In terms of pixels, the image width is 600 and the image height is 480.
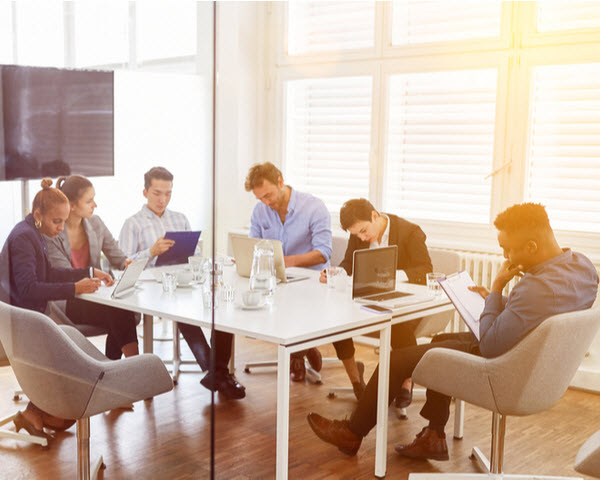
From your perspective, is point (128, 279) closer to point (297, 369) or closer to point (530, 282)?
point (530, 282)

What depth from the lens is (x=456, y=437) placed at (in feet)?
10.4

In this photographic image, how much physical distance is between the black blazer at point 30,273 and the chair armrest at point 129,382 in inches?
9.1

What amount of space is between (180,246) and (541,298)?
4.43 feet

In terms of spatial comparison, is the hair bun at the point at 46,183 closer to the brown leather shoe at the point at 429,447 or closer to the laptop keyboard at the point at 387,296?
the laptop keyboard at the point at 387,296

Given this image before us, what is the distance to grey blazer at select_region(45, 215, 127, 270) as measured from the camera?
55.0 inches

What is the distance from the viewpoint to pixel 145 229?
1.45 meters

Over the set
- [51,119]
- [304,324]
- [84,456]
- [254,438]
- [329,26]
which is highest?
[329,26]

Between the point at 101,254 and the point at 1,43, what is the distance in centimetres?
48

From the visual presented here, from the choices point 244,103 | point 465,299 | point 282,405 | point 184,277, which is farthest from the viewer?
point 244,103

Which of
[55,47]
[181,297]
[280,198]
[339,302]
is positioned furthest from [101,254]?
[280,198]

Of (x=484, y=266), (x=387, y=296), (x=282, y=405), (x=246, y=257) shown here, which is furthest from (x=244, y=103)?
(x=282, y=405)

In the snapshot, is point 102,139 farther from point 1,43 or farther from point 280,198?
point 280,198

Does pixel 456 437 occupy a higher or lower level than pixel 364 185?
lower

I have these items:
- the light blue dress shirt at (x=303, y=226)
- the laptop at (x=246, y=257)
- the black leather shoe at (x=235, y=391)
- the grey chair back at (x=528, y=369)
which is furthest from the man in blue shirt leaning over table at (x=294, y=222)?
the grey chair back at (x=528, y=369)
